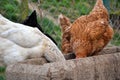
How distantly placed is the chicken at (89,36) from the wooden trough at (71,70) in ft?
0.68

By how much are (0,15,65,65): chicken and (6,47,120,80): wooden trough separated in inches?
2.7

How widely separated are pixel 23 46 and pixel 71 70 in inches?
14.3

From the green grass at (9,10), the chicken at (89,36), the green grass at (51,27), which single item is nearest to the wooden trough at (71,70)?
the chicken at (89,36)

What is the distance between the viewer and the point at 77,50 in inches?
102

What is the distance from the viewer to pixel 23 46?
2.35 metres

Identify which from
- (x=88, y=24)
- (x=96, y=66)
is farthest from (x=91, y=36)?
(x=96, y=66)

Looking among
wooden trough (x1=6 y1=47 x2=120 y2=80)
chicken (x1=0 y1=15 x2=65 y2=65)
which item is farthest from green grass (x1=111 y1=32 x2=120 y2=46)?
chicken (x1=0 y1=15 x2=65 y2=65)

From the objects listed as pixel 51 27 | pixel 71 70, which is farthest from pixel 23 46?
pixel 51 27

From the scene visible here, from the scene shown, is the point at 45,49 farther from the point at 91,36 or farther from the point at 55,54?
the point at 91,36

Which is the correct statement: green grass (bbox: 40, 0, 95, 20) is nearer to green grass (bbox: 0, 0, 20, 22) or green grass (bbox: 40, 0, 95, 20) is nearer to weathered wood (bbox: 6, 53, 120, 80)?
green grass (bbox: 0, 0, 20, 22)

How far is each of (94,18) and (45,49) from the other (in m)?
0.54

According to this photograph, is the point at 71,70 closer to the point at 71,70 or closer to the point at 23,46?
the point at 71,70

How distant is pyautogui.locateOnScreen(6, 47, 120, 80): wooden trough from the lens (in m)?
2.07

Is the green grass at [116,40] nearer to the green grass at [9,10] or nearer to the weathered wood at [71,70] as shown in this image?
the green grass at [9,10]
